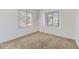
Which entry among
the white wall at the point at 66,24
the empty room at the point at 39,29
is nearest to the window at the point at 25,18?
the empty room at the point at 39,29

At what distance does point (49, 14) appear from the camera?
49.1 inches

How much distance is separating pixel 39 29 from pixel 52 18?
201 millimetres

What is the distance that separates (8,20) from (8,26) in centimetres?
7

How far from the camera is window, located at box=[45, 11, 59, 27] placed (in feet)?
4.05

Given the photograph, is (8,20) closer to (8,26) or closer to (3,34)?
(8,26)

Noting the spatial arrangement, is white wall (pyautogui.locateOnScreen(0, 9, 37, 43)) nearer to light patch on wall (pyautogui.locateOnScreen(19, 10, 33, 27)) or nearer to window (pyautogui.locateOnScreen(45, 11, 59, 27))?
light patch on wall (pyautogui.locateOnScreen(19, 10, 33, 27))

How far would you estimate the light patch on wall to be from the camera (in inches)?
48.8

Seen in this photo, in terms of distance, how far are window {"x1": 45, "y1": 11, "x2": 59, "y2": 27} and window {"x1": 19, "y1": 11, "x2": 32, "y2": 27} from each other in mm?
200

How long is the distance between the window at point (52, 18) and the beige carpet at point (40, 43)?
0.14 metres

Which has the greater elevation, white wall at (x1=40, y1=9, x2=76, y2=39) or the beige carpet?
white wall at (x1=40, y1=9, x2=76, y2=39)

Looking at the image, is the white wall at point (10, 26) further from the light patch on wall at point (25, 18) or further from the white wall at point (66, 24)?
the white wall at point (66, 24)

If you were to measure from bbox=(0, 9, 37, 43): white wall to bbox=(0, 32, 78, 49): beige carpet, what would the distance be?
0.19 ft

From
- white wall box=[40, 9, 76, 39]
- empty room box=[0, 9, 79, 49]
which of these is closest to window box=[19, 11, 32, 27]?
empty room box=[0, 9, 79, 49]

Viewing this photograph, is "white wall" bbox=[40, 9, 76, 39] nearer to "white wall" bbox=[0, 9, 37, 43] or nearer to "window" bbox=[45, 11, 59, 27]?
"window" bbox=[45, 11, 59, 27]
